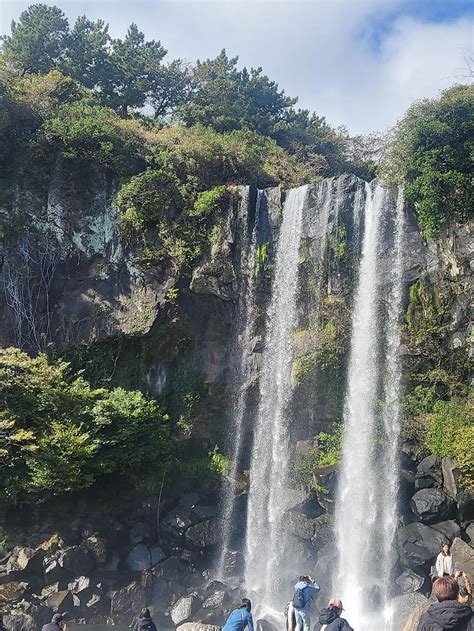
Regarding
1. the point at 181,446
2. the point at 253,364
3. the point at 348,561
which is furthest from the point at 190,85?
the point at 348,561

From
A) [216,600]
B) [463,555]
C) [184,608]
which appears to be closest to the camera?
[463,555]

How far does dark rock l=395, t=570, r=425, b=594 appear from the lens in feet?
44.6

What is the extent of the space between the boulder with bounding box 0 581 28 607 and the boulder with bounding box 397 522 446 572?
1011 cm

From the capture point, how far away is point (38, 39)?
27.4 metres

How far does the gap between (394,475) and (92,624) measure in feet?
30.5

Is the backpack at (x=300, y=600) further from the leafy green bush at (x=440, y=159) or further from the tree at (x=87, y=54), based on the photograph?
the tree at (x=87, y=54)

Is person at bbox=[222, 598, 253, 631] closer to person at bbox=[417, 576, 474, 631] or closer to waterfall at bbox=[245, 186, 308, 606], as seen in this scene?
person at bbox=[417, 576, 474, 631]

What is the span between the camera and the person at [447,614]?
402 centimetres

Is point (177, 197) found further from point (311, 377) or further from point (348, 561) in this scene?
point (348, 561)

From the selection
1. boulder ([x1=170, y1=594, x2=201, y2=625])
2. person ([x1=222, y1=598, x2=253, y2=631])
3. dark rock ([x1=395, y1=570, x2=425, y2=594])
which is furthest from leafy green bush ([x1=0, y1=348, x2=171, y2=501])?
person ([x1=222, y1=598, x2=253, y2=631])

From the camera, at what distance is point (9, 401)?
15750mm

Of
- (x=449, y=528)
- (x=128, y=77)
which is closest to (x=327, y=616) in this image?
(x=449, y=528)

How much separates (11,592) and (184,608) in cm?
468

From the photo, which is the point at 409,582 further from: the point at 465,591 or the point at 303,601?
the point at 303,601
